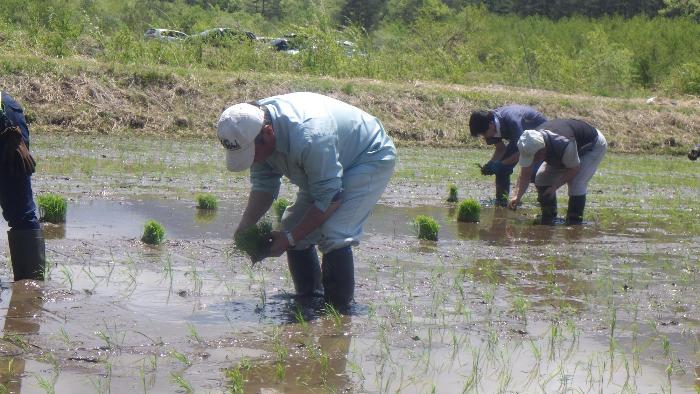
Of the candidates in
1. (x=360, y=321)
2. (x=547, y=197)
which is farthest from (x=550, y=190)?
(x=360, y=321)

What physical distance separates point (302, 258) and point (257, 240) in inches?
22.9

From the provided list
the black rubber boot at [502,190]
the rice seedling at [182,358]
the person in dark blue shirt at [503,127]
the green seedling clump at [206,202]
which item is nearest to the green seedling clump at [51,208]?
the green seedling clump at [206,202]

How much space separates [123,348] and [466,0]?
59.7 m

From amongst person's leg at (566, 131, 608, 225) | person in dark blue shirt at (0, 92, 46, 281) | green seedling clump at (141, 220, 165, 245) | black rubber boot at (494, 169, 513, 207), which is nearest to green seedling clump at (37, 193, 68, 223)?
green seedling clump at (141, 220, 165, 245)

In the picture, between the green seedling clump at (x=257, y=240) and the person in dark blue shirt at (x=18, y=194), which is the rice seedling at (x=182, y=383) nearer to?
the green seedling clump at (x=257, y=240)

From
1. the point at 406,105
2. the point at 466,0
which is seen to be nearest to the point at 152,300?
the point at 406,105

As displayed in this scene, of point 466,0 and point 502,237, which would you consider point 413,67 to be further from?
point 466,0

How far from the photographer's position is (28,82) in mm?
17734

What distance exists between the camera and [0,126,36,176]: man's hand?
6199 mm

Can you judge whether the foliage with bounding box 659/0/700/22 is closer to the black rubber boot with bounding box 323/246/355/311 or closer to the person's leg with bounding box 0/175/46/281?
the black rubber boot with bounding box 323/246/355/311

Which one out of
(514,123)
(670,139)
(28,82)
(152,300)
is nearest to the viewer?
(152,300)

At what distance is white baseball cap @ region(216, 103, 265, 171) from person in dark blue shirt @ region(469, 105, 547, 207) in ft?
19.2

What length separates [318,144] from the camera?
573cm

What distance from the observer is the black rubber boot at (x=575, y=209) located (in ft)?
36.5
